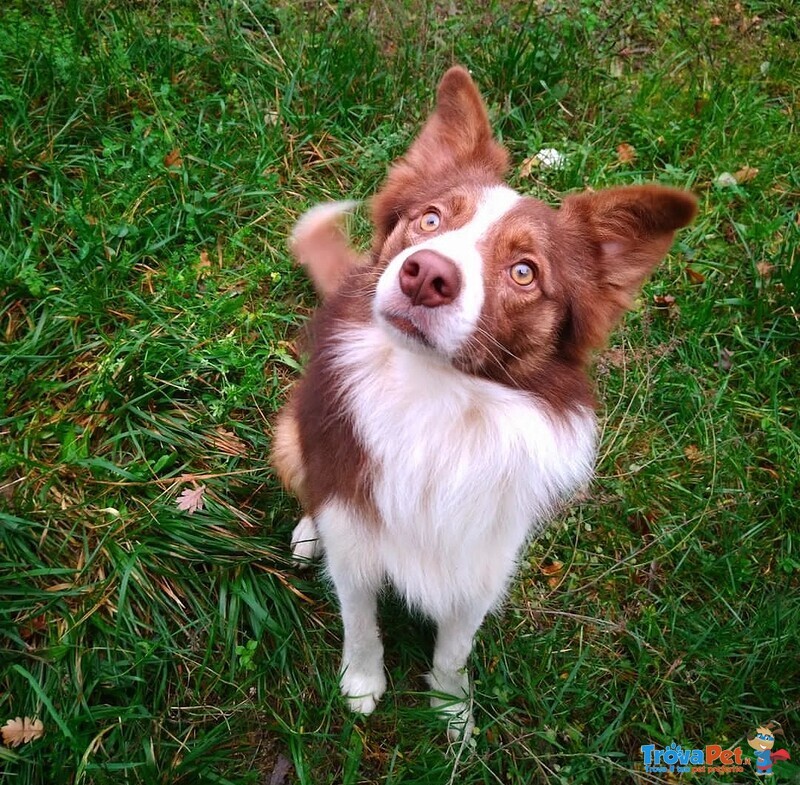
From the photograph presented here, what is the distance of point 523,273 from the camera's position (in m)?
2.27

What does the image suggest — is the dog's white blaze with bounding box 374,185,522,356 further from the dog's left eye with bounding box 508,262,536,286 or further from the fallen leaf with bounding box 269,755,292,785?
the fallen leaf with bounding box 269,755,292,785

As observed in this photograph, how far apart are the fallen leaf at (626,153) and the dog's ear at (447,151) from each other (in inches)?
90.7

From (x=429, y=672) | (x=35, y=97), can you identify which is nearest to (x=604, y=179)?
(x=429, y=672)

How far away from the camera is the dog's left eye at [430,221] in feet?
7.70

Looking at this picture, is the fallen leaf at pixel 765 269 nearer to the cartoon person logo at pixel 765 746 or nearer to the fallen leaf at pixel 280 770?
the cartoon person logo at pixel 765 746

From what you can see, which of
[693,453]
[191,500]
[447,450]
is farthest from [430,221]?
[693,453]

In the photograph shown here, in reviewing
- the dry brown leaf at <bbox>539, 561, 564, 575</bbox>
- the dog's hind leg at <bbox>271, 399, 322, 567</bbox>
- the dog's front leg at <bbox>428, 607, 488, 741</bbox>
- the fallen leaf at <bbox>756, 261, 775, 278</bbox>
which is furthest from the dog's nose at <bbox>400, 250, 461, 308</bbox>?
the fallen leaf at <bbox>756, 261, 775, 278</bbox>

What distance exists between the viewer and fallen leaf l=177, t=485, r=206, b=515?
125 inches

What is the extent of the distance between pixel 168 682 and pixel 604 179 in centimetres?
370

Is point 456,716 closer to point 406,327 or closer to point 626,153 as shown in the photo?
point 406,327

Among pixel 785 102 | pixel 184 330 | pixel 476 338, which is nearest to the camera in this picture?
pixel 476 338

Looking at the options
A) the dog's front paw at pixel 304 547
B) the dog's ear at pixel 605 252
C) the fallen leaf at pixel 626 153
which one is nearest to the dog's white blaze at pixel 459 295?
the dog's ear at pixel 605 252

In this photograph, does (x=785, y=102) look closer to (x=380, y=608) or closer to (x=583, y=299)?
(x=583, y=299)

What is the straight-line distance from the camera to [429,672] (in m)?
3.01
